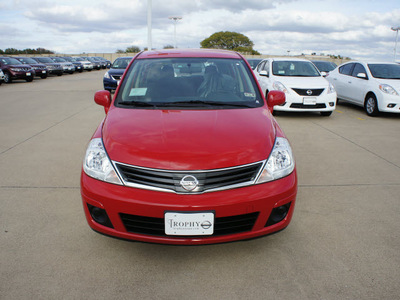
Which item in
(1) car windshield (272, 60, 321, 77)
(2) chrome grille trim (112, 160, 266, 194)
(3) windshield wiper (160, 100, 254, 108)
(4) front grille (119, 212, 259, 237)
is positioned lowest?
(4) front grille (119, 212, 259, 237)

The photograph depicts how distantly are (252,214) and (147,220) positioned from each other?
2.34ft

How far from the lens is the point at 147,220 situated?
2322 mm

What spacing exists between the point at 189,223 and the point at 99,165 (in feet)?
2.58

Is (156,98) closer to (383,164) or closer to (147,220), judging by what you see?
(147,220)

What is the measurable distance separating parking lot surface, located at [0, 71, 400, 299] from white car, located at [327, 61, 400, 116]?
4.40 metres

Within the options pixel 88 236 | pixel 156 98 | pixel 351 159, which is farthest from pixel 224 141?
pixel 351 159

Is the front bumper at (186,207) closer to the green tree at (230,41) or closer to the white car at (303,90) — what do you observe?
the white car at (303,90)

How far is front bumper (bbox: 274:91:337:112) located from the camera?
8398mm

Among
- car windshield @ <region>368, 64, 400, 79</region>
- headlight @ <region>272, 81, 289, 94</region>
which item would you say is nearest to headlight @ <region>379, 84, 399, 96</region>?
car windshield @ <region>368, 64, 400, 79</region>

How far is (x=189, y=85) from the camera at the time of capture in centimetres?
346

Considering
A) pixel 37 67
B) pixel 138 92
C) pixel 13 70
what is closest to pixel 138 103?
pixel 138 92

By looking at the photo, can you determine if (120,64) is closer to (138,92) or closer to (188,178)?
(138,92)

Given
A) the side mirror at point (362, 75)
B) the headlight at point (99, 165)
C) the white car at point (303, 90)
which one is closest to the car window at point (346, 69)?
the side mirror at point (362, 75)

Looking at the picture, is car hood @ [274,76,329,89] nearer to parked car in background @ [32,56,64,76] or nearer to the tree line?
parked car in background @ [32,56,64,76]
